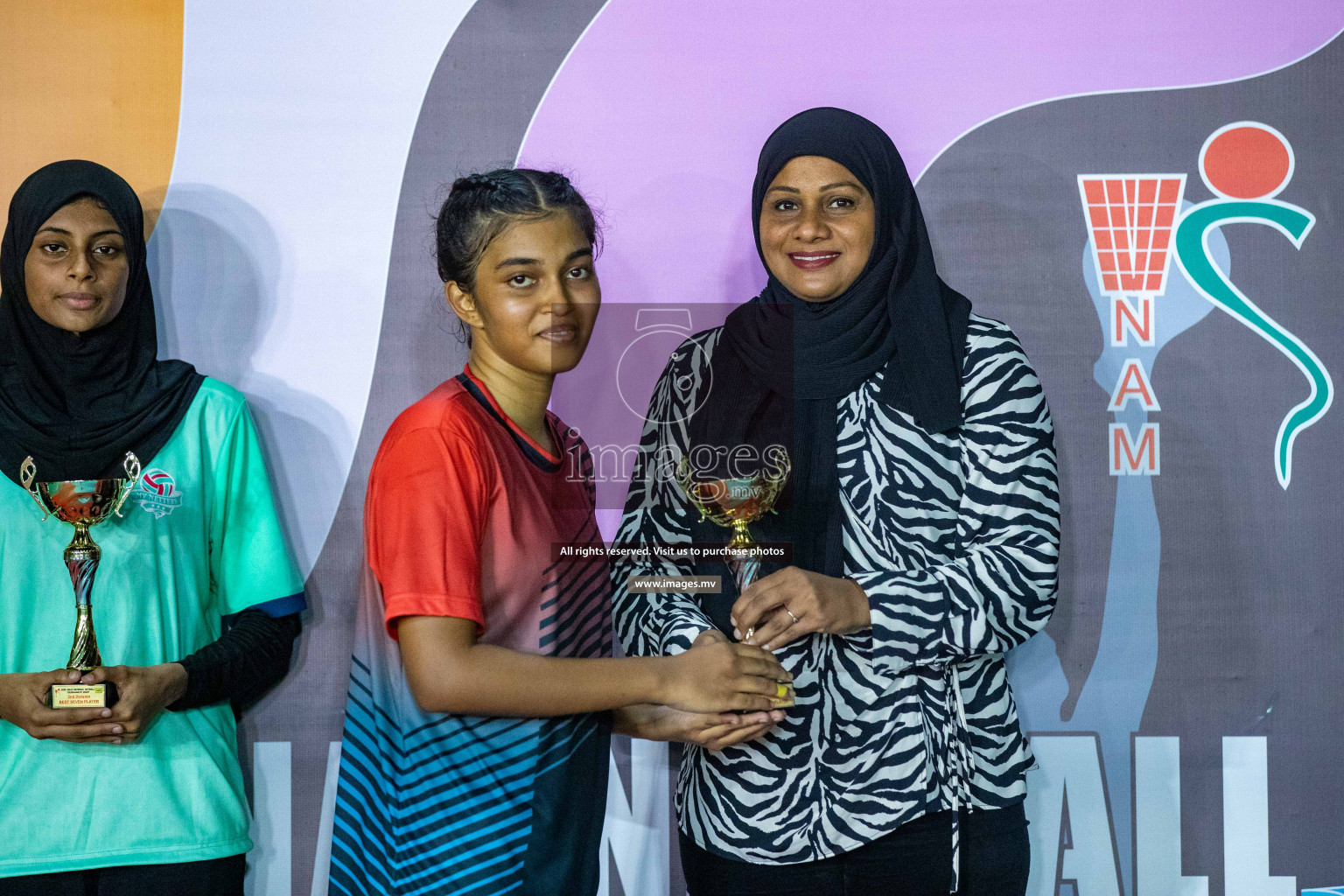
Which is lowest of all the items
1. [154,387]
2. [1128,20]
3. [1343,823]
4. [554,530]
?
[1343,823]

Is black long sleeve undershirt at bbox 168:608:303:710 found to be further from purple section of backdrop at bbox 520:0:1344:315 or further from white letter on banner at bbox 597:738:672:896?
purple section of backdrop at bbox 520:0:1344:315

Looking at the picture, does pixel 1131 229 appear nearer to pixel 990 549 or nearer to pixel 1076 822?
pixel 990 549

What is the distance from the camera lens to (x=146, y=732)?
180 centimetres

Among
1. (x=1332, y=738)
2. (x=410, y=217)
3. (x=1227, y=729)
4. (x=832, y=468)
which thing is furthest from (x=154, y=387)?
(x=1332, y=738)

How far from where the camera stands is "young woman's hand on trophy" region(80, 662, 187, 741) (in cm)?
171

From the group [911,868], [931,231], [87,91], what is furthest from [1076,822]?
[87,91]

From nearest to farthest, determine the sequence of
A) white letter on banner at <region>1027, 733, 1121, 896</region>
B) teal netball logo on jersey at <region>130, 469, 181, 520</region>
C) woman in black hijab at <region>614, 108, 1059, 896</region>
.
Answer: woman in black hijab at <region>614, 108, 1059, 896</region> → teal netball logo on jersey at <region>130, 469, 181, 520</region> → white letter on banner at <region>1027, 733, 1121, 896</region>

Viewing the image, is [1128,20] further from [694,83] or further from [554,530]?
[554,530]

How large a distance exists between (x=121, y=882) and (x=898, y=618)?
136 centimetres

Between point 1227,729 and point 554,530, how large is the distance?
4.75ft

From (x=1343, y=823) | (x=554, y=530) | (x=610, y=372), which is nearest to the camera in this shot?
(x=554, y=530)

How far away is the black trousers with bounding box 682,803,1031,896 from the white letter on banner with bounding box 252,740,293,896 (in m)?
0.92

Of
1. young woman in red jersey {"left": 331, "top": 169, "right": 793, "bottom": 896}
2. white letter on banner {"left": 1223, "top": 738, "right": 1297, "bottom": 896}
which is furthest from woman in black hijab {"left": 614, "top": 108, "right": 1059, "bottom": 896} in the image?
white letter on banner {"left": 1223, "top": 738, "right": 1297, "bottom": 896}

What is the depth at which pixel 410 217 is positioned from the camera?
2129 millimetres
